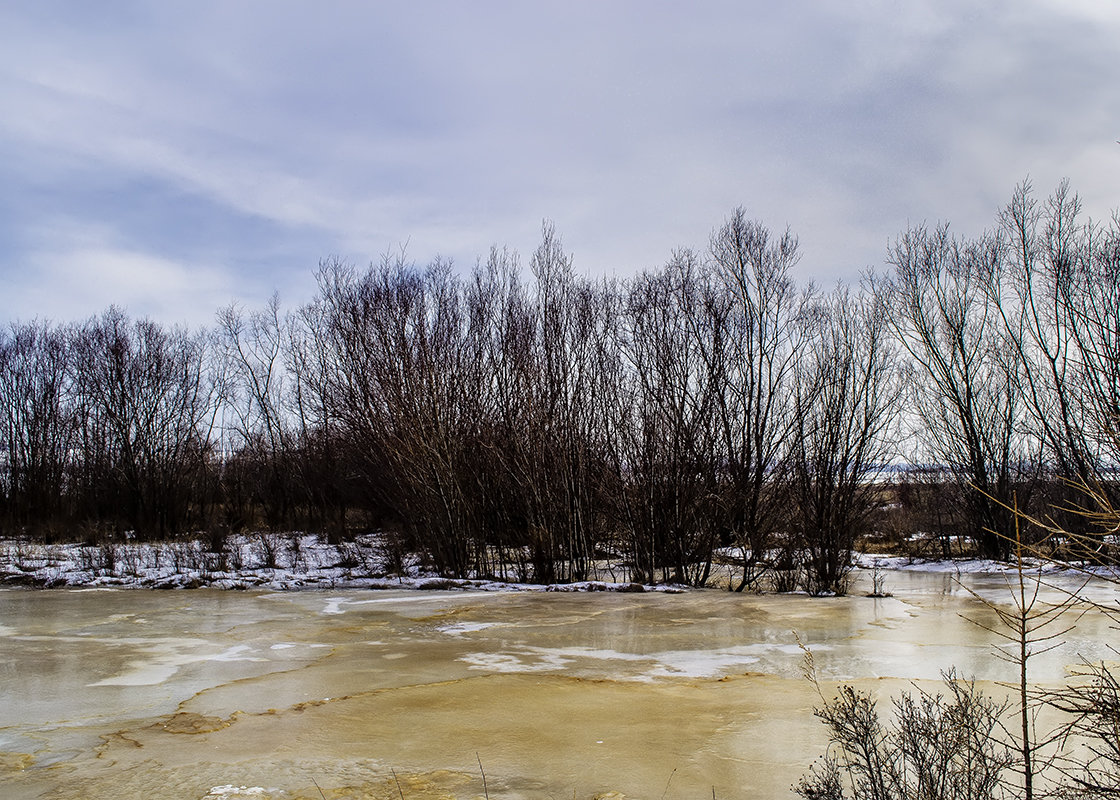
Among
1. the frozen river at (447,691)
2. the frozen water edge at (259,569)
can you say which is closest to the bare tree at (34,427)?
the frozen water edge at (259,569)

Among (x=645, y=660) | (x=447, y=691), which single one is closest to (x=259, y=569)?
(x=645, y=660)

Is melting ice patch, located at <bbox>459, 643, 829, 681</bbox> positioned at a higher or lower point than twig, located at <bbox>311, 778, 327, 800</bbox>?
lower

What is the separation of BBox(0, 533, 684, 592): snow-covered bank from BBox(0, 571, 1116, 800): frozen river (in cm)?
273

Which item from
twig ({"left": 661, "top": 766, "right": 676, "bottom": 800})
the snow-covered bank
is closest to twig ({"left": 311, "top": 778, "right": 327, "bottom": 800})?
twig ({"left": 661, "top": 766, "right": 676, "bottom": 800})

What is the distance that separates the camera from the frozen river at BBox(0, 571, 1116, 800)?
17.0ft

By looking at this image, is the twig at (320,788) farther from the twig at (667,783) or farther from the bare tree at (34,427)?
the bare tree at (34,427)

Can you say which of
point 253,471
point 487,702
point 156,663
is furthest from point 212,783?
point 253,471

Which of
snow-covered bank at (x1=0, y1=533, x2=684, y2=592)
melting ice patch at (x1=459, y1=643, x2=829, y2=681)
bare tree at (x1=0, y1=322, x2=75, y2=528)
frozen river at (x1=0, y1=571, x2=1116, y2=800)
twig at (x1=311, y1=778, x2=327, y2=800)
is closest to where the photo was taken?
twig at (x1=311, y1=778, x2=327, y2=800)

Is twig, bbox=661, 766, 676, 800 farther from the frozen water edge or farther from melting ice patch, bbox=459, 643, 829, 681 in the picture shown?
the frozen water edge

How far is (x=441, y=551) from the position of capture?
1772cm

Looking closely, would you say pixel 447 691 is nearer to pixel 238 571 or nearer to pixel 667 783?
pixel 667 783

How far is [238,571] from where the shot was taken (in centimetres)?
1827

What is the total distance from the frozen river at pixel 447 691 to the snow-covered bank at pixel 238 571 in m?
2.73

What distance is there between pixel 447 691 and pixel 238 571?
41.5ft
